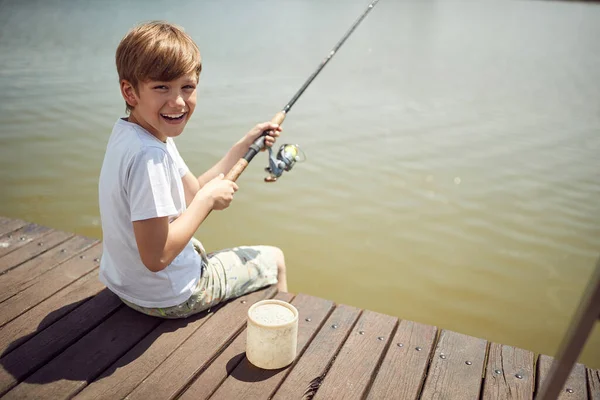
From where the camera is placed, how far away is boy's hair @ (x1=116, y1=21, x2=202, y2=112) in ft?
6.64

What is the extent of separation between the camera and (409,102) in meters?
8.09

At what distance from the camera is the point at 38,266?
291cm

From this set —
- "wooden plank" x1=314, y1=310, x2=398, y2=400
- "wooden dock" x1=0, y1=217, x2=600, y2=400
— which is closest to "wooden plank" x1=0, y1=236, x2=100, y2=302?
"wooden dock" x1=0, y1=217, x2=600, y2=400

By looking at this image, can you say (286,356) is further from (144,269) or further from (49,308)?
(49,308)

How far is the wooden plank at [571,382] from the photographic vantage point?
2.24 metres

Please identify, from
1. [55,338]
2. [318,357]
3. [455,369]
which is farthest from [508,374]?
[55,338]

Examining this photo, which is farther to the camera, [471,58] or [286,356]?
[471,58]

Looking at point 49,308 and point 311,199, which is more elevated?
point 49,308

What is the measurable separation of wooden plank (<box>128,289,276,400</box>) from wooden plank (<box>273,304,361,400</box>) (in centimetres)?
35

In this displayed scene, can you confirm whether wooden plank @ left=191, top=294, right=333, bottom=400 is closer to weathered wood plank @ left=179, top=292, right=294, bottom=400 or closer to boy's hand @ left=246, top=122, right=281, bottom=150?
weathered wood plank @ left=179, top=292, right=294, bottom=400

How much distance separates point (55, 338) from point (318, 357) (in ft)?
3.77

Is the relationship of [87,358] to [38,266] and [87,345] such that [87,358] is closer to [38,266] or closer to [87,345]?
[87,345]

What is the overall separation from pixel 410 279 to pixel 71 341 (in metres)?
2.57

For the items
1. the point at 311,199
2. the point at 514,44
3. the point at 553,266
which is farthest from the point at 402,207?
the point at 514,44
